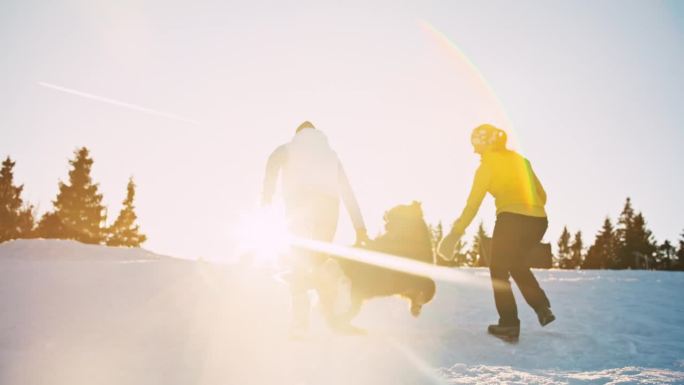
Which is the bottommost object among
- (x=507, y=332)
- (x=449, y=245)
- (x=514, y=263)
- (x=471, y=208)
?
(x=507, y=332)

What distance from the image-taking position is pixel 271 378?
3.31 m

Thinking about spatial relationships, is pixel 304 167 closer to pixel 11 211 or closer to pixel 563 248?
pixel 11 211

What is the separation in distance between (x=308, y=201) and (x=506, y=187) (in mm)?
2133

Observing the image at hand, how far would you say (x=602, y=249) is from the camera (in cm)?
A: 6744

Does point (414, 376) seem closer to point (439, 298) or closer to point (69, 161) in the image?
point (439, 298)

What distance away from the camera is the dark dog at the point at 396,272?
5324 millimetres

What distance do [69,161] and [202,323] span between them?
48.5 meters

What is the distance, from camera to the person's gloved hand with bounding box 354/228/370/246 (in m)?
5.84

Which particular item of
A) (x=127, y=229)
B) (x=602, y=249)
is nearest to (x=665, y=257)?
(x=602, y=249)

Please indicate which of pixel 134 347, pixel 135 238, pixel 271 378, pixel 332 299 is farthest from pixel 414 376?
pixel 135 238

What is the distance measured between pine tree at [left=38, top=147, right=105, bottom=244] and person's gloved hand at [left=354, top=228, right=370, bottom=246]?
44.4m

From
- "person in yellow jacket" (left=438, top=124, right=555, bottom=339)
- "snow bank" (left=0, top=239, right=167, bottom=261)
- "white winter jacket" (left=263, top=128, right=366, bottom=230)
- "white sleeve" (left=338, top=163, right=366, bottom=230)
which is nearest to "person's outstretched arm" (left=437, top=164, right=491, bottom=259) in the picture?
"person in yellow jacket" (left=438, top=124, right=555, bottom=339)

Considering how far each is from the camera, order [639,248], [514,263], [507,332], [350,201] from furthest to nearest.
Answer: [639,248] < [350,201] < [514,263] < [507,332]

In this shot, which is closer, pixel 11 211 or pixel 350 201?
pixel 350 201
